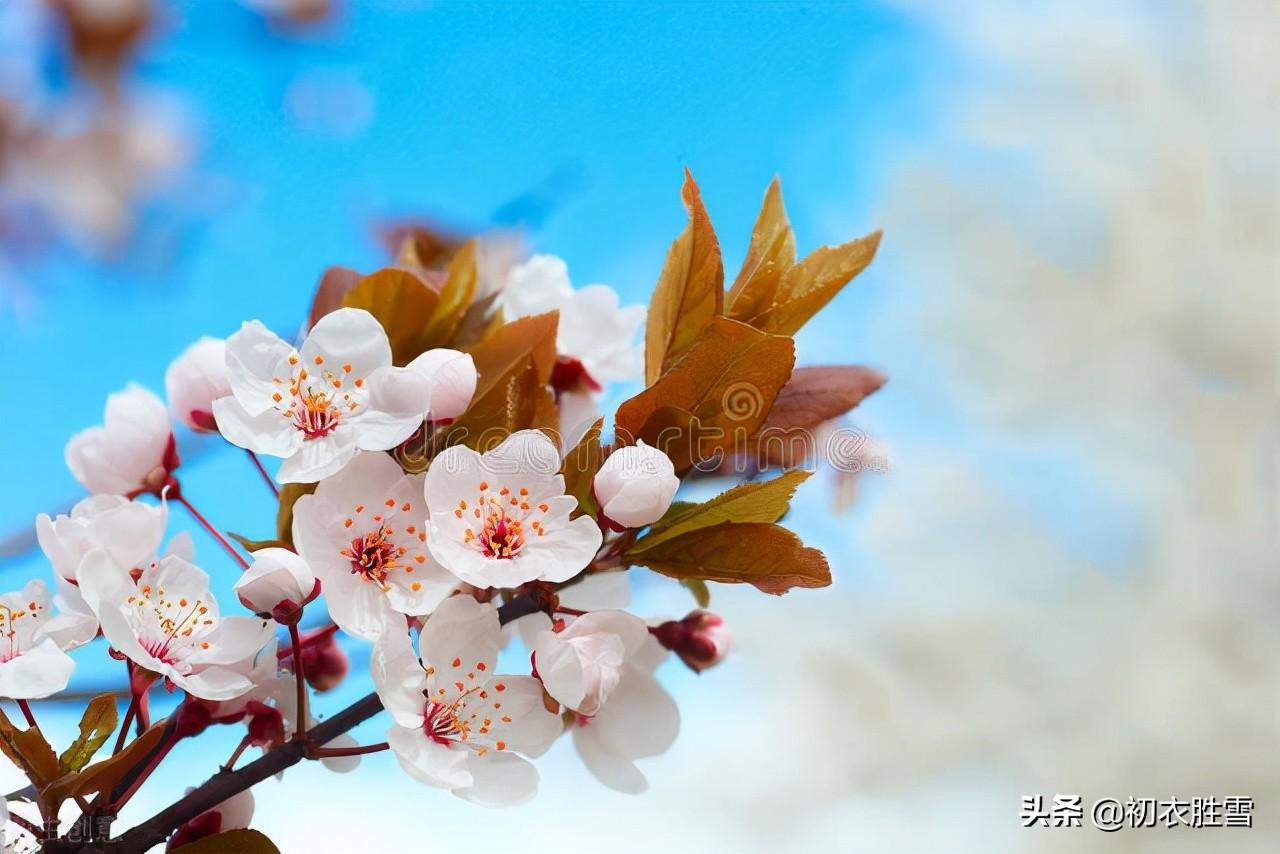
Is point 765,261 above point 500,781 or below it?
above

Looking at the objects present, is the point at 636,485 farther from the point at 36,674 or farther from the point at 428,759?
the point at 36,674

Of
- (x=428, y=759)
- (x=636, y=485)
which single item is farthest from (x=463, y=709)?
(x=636, y=485)

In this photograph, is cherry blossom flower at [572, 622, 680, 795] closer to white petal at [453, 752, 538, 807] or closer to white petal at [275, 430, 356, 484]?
white petal at [453, 752, 538, 807]

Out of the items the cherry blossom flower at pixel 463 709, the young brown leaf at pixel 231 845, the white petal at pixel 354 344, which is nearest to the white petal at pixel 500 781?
the cherry blossom flower at pixel 463 709

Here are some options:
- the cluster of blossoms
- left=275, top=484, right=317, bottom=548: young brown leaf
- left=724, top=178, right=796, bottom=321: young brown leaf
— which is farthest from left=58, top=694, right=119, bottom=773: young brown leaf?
left=724, top=178, right=796, bottom=321: young brown leaf

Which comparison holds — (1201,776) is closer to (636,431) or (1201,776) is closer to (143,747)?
(636,431)
